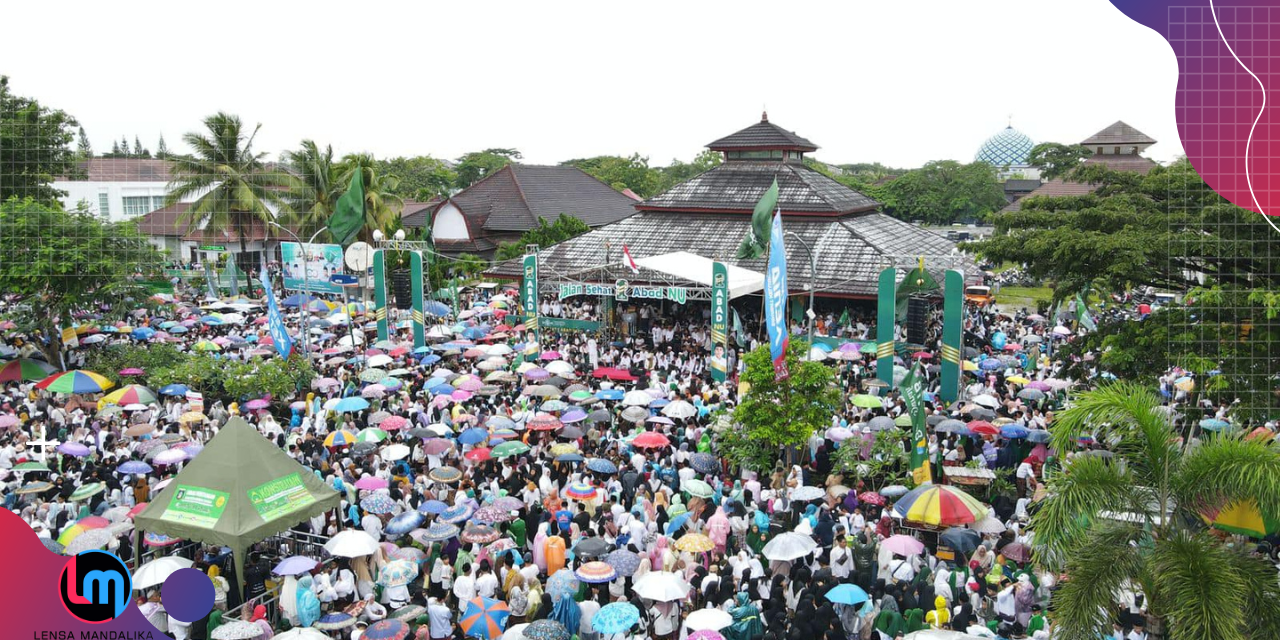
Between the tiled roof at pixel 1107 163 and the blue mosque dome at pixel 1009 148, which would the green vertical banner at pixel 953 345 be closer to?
the tiled roof at pixel 1107 163

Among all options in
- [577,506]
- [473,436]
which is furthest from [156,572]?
[473,436]

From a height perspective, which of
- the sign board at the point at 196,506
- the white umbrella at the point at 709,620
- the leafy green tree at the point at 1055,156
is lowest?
the white umbrella at the point at 709,620

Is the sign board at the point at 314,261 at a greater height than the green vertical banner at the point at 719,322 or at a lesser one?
greater

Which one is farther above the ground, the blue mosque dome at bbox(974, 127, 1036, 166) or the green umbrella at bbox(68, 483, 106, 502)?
the blue mosque dome at bbox(974, 127, 1036, 166)

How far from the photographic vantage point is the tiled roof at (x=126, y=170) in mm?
48041

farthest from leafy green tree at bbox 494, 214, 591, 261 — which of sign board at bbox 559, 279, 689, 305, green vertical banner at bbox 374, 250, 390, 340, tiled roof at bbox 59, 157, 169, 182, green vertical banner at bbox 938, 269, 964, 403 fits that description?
tiled roof at bbox 59, 157, 169, 182

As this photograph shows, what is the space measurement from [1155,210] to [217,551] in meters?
15.5

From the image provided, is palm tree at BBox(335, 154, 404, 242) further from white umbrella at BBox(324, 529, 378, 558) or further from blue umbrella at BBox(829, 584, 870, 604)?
blue umbrella at BBox(829, 584, 870, 604)

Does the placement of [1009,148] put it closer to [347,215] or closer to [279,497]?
[347,215]

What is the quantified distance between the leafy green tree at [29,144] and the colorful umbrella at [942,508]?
93.4 feet

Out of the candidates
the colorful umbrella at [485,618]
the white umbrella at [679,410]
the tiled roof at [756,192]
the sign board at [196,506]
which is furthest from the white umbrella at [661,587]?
the tiled roof at [756,192]

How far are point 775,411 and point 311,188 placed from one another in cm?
2919

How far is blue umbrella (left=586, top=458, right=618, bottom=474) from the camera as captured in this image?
14820mm

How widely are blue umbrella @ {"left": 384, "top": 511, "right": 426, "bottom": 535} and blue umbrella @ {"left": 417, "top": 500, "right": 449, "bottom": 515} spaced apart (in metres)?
0.25
